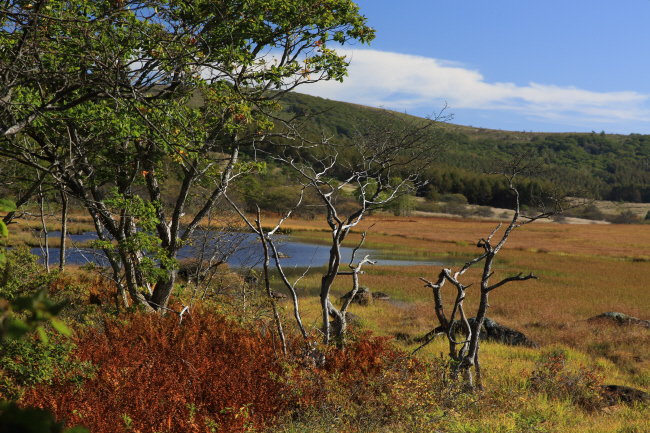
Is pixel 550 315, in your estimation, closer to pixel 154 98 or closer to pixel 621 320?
pixel 621 320

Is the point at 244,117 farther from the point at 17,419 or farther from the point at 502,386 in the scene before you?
the point at 17,419

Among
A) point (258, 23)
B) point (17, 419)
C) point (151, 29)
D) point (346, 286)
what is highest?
point (258, 23)

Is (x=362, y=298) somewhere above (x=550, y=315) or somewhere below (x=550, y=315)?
below

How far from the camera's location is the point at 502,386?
8398mm

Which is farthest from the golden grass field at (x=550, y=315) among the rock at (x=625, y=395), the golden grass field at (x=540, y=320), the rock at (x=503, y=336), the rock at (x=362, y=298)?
the rock at (x=503, y=336)

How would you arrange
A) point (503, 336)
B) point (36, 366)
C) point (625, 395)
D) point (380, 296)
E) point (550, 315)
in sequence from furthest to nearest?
point (380, 296) < point (550, 315) < point (503, 336) < point (625, 395) < point (36, 366)

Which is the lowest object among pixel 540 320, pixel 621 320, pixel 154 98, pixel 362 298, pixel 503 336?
pixel 362 298

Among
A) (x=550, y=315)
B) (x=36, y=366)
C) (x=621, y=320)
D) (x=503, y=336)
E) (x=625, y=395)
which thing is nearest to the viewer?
(x=36, y=366)

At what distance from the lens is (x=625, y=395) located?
785cm

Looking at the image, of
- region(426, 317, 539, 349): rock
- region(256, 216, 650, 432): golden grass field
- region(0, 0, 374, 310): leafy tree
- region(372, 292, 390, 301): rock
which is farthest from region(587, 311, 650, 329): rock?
region(0, 0, 374, 310): leafy tree

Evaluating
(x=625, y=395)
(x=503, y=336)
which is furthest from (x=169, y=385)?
(x=503, y=336)

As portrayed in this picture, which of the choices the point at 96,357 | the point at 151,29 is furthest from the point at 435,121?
the point at 96,357

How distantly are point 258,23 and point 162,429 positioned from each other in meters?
7.08

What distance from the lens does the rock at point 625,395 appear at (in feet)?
25.1
